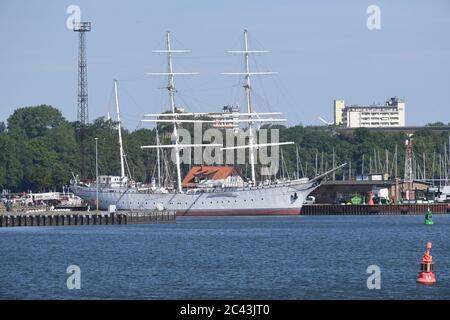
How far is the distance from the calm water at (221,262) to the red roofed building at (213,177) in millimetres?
47181

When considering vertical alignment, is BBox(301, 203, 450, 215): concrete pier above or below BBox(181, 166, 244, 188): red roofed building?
below

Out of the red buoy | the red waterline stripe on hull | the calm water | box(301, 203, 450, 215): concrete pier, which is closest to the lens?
the calm water

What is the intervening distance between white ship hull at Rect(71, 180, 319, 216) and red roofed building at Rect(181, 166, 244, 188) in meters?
4.27

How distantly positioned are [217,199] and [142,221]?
2817cm

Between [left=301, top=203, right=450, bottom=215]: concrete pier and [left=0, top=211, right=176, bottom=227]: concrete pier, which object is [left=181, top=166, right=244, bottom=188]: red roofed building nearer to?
[left=301, top=203, right=450, bottom=215]: concrete pier

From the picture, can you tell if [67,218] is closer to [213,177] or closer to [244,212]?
[244,212]

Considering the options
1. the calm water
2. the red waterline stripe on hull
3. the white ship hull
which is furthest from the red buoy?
the red waterline stripe on hull

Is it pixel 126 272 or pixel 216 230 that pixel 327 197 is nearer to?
pixel 216 230

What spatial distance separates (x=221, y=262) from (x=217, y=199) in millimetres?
81695

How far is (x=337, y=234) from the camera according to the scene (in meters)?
100

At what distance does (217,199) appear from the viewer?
152125mm

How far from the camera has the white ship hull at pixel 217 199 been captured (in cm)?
14838

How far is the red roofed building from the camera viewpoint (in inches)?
6265
